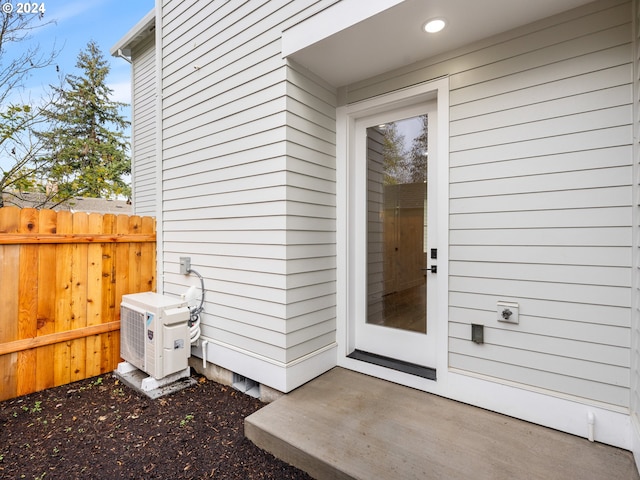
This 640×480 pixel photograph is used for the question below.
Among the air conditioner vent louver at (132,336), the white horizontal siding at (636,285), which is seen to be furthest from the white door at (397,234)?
the air conditioner vent louver at (132,336)

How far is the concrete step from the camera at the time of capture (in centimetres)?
157

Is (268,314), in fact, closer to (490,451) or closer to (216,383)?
(216,383)

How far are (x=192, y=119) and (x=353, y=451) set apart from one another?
3231mm

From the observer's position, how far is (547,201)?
1.94 metres

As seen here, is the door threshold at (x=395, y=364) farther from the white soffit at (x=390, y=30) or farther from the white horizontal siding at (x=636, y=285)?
the white soffit at (x=390, y=30)

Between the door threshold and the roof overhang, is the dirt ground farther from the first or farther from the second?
the roof overhang

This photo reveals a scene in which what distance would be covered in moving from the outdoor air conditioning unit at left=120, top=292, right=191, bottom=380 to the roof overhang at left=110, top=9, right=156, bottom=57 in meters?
5.65

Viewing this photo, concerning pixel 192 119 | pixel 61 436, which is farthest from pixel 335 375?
pixel 192 119

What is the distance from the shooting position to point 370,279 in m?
2.88

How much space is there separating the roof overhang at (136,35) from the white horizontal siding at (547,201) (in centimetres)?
604

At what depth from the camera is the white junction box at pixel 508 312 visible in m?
2.03

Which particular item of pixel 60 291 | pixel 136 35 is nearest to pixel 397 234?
pixel 60 291

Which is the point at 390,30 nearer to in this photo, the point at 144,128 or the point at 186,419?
the point at 186,419

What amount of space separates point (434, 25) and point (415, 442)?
103 inches
